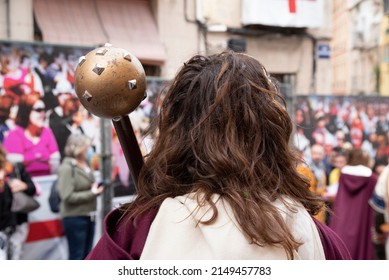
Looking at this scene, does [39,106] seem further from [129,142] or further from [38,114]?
[129,142]

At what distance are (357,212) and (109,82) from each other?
306 centimetres

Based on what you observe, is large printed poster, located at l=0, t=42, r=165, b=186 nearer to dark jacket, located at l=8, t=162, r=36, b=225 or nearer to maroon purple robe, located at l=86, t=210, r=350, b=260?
dark jacket, located at l=8, t=162, r=36, b=225

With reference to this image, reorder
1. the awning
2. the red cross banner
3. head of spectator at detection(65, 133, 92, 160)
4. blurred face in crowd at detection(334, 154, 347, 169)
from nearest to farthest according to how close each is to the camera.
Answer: head of spectator at detection(65, 133, 92, 160), blurred face in crowd at detection(334, 154, 347, 169), the red cross banner, the awning

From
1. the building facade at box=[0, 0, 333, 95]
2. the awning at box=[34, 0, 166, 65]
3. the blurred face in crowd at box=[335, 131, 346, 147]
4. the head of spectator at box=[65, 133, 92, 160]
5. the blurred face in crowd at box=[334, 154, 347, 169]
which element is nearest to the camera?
the head of spectator at box=[65, 133, 92, 160]

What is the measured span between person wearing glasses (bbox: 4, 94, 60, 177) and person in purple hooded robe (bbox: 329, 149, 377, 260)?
2.01m

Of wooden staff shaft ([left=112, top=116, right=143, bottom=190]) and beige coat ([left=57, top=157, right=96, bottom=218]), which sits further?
beige coat ([left=57, top=157, right=96, bottom=218])

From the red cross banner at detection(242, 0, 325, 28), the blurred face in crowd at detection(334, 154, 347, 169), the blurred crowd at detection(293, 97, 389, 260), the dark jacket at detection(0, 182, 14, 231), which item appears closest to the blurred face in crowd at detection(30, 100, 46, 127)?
the dark jacket at detection(0, 182, 14, 231)

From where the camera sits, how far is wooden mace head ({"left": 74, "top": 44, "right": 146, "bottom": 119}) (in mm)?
938

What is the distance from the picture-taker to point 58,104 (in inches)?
116

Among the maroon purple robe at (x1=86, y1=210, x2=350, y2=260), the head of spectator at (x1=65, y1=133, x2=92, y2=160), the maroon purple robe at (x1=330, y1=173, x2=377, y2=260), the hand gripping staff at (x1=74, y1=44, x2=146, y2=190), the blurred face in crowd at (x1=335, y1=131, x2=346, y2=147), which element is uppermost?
the hand gripping staff at (x1=74, y1=44, x2=146, y2=190)

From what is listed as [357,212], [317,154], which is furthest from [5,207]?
[317,154]

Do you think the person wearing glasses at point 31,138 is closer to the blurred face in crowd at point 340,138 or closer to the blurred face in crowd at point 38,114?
the blurred face in crowd at point 38,114

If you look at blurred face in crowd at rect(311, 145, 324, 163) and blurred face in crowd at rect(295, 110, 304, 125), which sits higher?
blurred face in crowd at rect(295, 110, 304, 125)

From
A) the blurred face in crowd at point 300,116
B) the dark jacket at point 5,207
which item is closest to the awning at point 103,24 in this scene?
the blurred face in crowd at point 300,116
